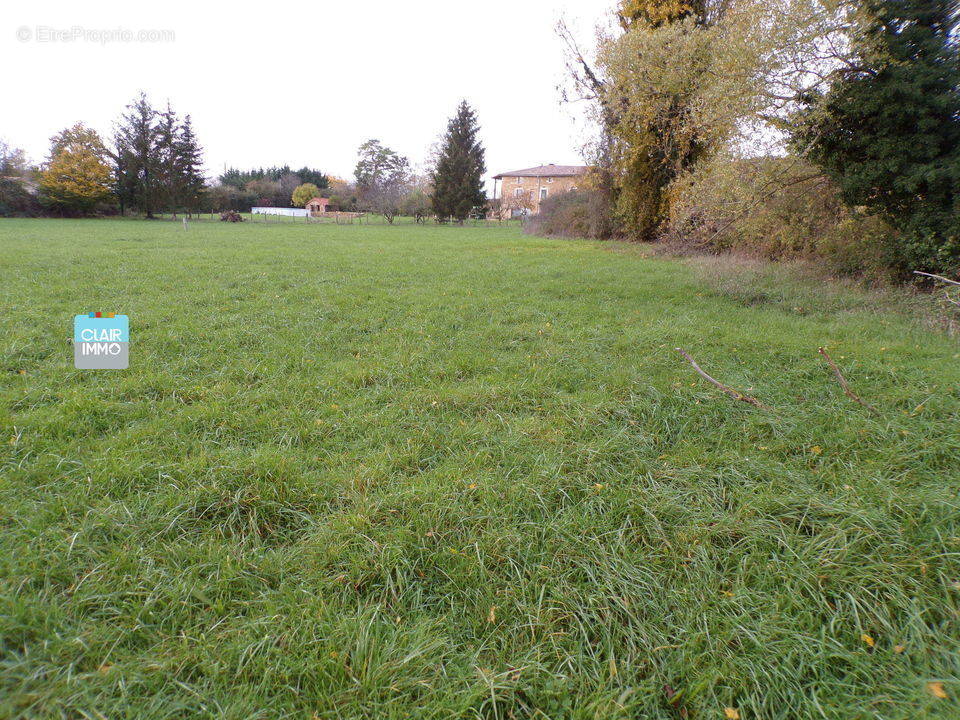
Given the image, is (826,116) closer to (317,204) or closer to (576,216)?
(576,216)

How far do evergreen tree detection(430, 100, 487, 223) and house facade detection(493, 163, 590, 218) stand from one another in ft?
33.8

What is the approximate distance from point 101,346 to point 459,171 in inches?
1628

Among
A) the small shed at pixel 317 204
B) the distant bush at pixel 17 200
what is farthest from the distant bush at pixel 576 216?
the distant bush at pixel 17 200

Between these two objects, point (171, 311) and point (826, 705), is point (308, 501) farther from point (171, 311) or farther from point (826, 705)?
point (171, 311)

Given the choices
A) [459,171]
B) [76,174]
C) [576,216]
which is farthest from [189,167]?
[576,216]

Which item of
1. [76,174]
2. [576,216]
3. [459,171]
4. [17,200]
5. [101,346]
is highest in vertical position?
[459,171]

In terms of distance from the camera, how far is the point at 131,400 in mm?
3514

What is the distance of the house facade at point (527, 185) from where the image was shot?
56219 millimetres

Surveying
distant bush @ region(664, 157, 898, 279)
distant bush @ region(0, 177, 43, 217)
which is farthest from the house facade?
distant bush @ region(664, 157, 898, 279)

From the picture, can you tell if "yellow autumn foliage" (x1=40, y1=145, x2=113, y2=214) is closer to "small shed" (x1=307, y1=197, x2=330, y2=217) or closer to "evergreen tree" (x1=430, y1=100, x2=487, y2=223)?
"small shed" (x1=307, y1=197, x2=330, y2=217)

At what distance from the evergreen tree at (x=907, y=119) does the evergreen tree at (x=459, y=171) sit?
36841 mm

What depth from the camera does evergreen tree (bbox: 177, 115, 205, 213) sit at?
36.2 meters

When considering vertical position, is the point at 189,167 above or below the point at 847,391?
above

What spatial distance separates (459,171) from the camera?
42000 mm
